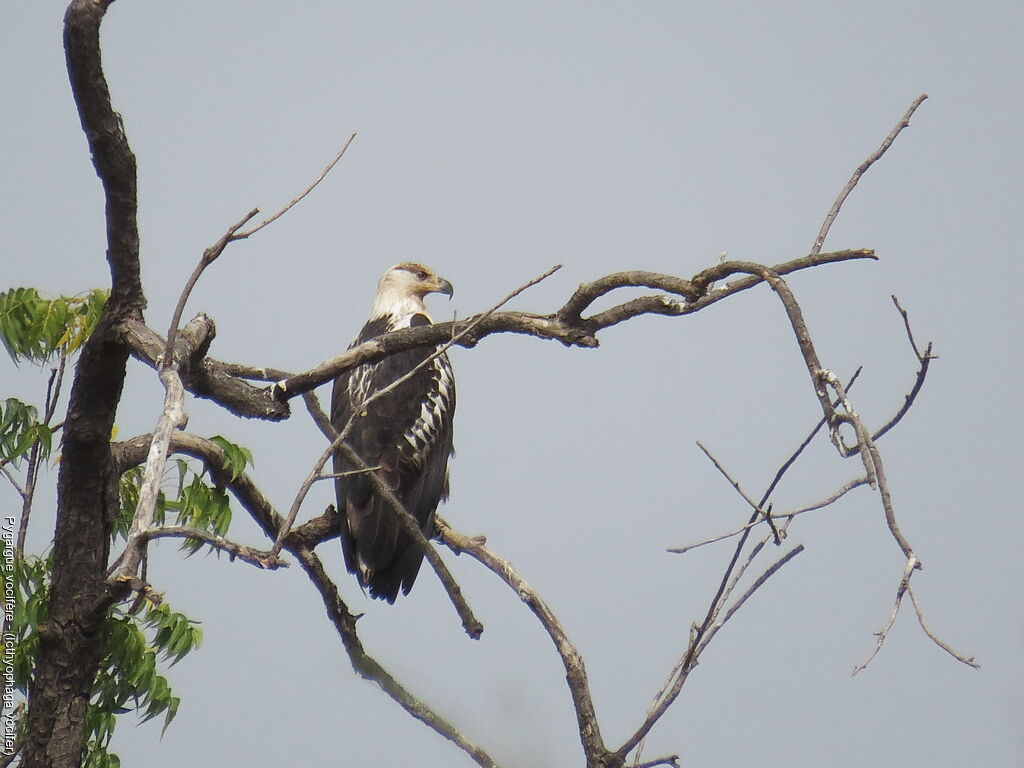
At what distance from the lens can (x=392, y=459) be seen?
5.16 m

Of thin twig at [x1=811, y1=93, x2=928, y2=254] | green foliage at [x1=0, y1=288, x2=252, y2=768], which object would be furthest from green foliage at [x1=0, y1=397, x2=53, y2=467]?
thin twig at [x1=811, y1=93, x2=928, y2=254]

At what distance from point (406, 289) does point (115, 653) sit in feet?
11.0

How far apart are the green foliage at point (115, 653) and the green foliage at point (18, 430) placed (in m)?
0.38

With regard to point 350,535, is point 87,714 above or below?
below

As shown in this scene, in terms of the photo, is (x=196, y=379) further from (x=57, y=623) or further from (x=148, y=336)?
(x=57, y=623)

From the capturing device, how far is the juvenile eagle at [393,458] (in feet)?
16.2

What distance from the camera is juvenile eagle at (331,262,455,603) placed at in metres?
4.93

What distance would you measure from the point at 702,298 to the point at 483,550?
1.56 metres

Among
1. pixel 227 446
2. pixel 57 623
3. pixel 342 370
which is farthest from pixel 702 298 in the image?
pixel 57 623

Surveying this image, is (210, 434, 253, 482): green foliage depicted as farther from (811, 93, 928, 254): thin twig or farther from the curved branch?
(811, 93, 928, 254): thin twig

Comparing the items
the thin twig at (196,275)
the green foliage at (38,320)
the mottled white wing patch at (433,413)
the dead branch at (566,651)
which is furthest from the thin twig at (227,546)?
the mottled white wing patch at (433,413)

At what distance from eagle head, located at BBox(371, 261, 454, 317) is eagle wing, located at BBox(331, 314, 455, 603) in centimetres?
87

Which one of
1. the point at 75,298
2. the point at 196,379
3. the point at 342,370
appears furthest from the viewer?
the point at 75,298

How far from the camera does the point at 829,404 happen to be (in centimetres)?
203
